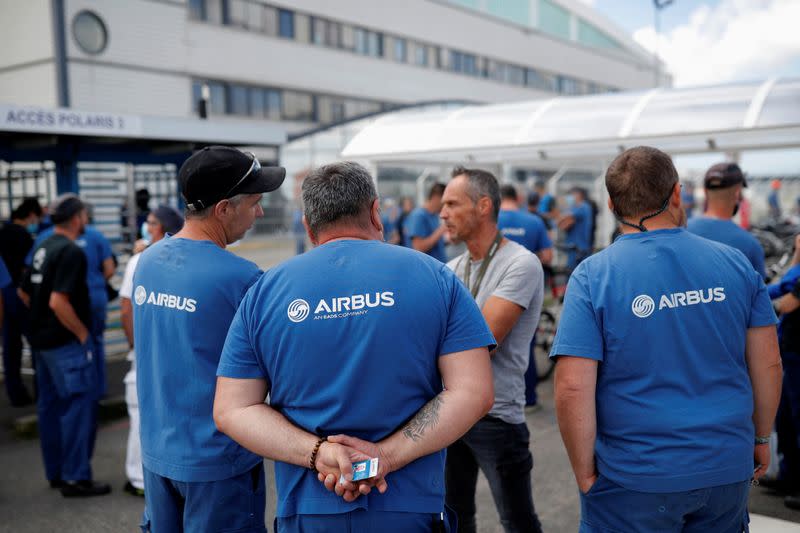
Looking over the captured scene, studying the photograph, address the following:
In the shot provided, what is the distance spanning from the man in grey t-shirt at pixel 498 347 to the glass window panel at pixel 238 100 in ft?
84.1

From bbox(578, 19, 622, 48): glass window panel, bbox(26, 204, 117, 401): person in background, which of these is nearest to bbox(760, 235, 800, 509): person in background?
bbox(26, 204, 117, 401): person in background

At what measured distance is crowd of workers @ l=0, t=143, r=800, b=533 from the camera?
1.94m

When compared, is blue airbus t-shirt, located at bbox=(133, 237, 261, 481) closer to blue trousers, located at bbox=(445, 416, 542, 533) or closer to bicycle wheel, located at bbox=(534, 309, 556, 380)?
blue trousers, located at bbox=(445, 416, 542, 533)

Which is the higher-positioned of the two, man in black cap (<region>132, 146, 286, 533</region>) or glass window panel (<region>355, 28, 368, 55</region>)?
glass window panel (<region>355, 28, 368, 55</region>)

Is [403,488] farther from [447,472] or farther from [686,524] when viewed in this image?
[447,472]

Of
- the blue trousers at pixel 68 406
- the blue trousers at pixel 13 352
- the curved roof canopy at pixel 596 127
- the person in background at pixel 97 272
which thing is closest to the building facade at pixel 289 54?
the curved roof canopy at pixel 596 127

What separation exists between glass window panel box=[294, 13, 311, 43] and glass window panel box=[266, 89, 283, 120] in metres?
2.66

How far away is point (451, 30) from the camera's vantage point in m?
36.4

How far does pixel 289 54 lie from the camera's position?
29203mm

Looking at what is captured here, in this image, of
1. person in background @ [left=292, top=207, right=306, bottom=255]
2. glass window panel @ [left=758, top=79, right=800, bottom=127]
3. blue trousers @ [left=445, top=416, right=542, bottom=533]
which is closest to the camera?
blue trousers @ [left=445, top=416, right=542, bottom=533]

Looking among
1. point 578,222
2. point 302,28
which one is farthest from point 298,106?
point 578,222

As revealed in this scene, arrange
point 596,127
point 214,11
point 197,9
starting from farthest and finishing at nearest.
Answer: point 214,11
point 197,9
point 596,127

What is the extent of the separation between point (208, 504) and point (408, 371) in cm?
101

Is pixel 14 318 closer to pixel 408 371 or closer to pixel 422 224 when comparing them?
pixel 422 224
